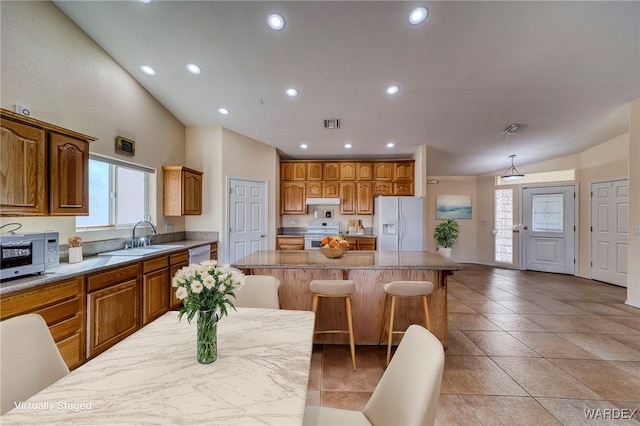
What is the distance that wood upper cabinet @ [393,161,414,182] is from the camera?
18.1ft

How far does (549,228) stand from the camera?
5.97m

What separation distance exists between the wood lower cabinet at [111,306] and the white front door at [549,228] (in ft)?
25.0

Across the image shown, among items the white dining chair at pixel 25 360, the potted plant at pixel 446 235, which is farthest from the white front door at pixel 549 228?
the white dining chair at pixel 25 360

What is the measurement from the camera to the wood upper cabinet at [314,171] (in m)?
5.65

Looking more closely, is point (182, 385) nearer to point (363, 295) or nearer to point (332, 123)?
point (363, 295)

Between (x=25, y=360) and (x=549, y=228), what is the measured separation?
8024 millimetres

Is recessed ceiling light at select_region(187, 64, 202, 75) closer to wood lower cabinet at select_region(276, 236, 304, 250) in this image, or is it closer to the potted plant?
wood lower cabinet at select_region(276, 236, 304, 250)

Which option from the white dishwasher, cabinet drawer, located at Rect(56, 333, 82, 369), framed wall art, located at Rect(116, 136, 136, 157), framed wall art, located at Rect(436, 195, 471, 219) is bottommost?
cabinet drawer, located at Rect(56, 333, 82, 369)

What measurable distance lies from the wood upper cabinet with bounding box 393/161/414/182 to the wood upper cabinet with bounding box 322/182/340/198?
1.22 meters

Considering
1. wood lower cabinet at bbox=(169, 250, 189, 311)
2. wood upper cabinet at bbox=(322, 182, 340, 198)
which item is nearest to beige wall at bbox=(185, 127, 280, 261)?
wood lower cabinet at bbox=(169, 250, 189, 311)

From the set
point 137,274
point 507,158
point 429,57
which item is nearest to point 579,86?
point 429,57

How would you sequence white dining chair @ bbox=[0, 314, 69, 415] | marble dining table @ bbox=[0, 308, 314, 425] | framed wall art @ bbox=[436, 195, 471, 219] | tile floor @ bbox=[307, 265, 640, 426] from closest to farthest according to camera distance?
marble dining table @ bbox=[0, 308, 314, 425] → white dining chair @ bbox=[0, 314, 69, 415] → tile floor @ bbox=[307, 265, 640, 426] → framed wall art @ bbox=[436, 195, 471, 219]

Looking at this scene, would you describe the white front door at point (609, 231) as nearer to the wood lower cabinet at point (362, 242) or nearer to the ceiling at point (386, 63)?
the ceiling at point (386, 63)

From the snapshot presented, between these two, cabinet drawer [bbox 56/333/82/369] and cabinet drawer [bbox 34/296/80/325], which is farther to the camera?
cabinet drawer [bbox 56/333/82/369]
